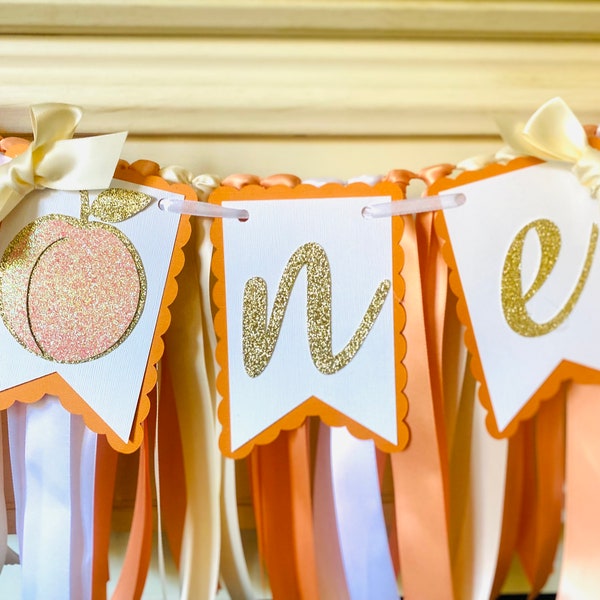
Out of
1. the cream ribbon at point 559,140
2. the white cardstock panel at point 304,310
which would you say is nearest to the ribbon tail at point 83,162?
the white cardstock panel at point 304,310

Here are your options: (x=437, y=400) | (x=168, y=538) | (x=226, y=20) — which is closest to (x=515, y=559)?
(x=437, y=400)

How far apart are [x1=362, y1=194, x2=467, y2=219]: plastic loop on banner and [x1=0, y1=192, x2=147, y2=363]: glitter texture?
21cm

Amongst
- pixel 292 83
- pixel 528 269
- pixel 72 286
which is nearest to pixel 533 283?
pixel 528 269

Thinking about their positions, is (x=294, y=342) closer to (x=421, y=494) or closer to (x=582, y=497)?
(x=421, y=494)

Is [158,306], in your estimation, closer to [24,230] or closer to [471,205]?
[24,230]

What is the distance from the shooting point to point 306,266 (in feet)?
1.72

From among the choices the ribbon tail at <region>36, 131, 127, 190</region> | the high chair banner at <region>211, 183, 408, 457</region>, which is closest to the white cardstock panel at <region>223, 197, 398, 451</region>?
the high chair banner at <region>211, 183, 408, 457</region>

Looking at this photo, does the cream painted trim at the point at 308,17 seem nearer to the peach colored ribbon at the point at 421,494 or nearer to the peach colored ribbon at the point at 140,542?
the peach colored ribbon at the point at 421,494

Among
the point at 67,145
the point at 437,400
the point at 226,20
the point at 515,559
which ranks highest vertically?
the point at 226,20

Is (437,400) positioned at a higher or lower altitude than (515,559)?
higher

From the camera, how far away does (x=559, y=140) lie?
20.6 inches

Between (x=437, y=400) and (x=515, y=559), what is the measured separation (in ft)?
0.79

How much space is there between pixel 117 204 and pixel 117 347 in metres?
0.12

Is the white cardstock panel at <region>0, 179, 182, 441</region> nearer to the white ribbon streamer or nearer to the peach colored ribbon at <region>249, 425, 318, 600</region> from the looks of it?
the white ribbon streamer
